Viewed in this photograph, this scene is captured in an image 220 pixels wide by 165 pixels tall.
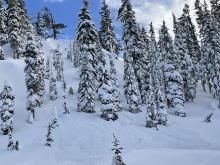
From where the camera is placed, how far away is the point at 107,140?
44.8 metres

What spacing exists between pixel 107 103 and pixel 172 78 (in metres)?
17.5

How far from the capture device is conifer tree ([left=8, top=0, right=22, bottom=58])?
85.8m

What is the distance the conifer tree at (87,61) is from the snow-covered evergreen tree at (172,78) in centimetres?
1298

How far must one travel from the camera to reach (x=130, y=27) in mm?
68625

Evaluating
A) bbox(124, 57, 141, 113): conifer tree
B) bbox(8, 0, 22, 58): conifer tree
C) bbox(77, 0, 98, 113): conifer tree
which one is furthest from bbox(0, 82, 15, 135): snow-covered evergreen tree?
bbox(8, 0, 22, 58): conifer tree

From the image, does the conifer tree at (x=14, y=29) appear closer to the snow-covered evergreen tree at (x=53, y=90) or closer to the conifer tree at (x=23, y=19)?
the conifer tree at (x=23, y=19)

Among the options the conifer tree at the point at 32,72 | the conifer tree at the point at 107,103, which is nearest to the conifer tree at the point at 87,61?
the conifer tree at the point at 107,103

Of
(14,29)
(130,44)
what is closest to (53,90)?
(130,44)

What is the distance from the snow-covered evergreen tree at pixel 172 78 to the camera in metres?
63.8

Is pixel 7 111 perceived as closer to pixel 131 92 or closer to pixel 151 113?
pixel 151 113

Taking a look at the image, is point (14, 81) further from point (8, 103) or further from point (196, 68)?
point (196, 68)

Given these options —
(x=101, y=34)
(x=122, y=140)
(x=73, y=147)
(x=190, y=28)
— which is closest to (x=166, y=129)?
(x=122, y=140)

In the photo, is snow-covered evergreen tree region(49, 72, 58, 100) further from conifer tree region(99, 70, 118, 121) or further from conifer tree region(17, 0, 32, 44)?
conifer tree region(17, 0, 32, 44)

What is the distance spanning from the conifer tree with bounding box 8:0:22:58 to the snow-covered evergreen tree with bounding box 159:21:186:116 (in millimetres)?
30117
